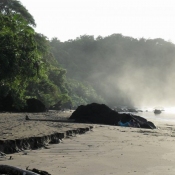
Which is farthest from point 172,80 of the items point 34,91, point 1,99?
point 1,99

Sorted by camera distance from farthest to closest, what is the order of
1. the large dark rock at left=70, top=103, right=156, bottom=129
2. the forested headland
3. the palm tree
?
the forested headland, the palm tree, the large dark rock at left=70, top=103, right=156, bottom=129

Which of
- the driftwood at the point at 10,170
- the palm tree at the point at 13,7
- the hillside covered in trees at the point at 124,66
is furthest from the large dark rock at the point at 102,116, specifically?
the hillside covered in trees at the point at 124,66

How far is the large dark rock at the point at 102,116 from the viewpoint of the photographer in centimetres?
1720

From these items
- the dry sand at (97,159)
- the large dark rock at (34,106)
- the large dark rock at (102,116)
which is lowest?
the dry sand at (97,159)

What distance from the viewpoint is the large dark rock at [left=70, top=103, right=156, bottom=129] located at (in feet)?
56.4

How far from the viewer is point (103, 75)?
12519cm

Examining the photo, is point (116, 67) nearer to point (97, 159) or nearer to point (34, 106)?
point (34, 106)

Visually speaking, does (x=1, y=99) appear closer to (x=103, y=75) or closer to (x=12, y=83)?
(x=12, y=83)

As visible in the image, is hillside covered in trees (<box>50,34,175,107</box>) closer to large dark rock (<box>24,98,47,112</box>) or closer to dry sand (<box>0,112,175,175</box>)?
large dark rock (<box>24,98,47,112</box>)

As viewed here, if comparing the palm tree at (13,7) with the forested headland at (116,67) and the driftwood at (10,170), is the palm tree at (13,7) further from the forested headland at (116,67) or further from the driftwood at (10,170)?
the driftwood at (10,170)

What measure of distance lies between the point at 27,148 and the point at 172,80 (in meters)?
132

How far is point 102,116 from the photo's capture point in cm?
1780

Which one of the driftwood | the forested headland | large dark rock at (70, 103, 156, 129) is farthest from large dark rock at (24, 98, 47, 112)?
the forested headland

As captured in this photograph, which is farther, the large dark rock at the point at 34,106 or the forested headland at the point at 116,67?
the forested headland at the point at 116,67
